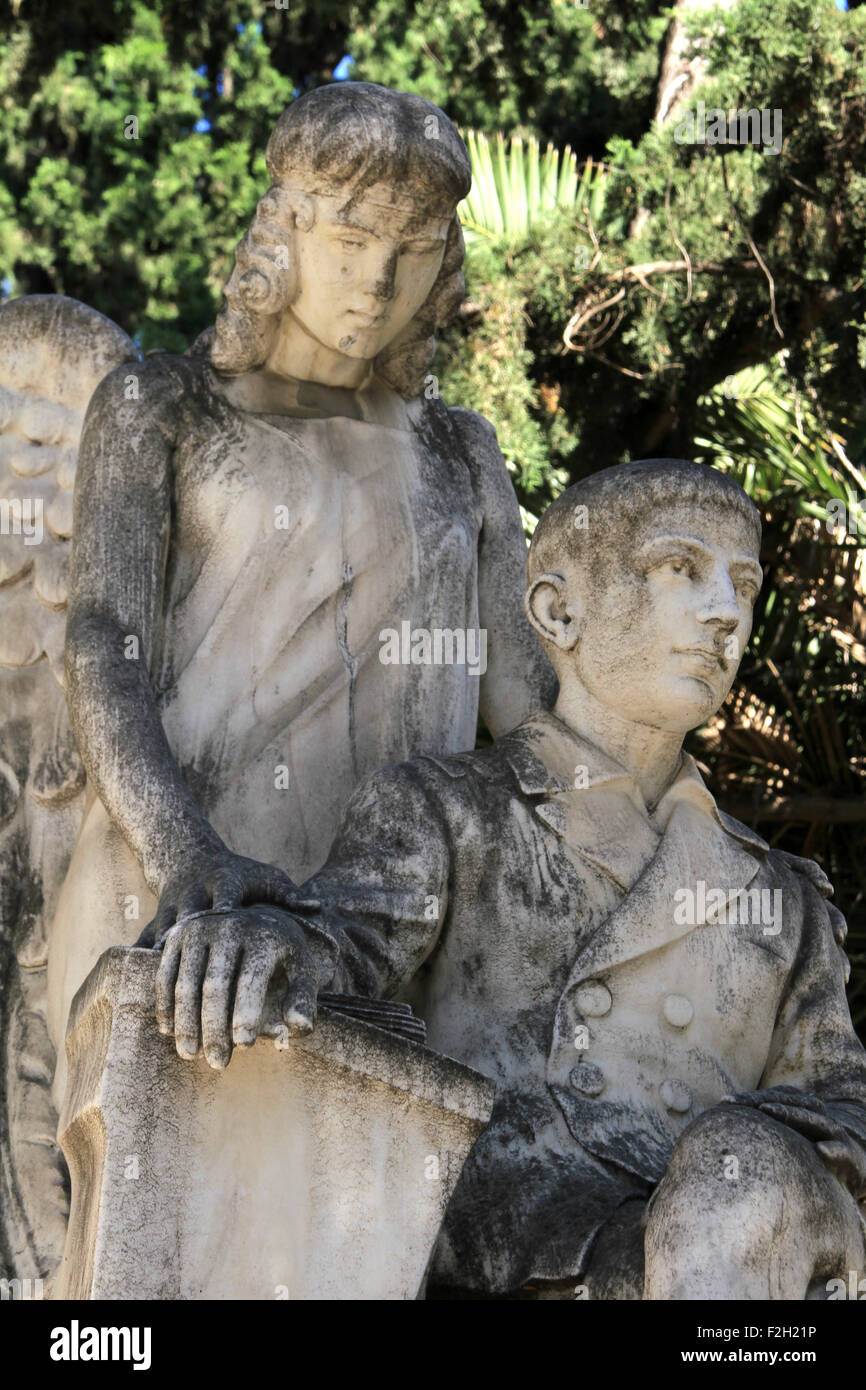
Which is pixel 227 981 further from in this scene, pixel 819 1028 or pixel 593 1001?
pixel 819 1028

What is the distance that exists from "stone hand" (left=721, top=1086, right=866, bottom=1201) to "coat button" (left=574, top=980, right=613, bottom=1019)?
412mm

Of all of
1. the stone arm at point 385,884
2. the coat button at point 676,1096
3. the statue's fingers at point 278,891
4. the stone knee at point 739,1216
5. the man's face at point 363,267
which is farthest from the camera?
the man's face at point 363,267

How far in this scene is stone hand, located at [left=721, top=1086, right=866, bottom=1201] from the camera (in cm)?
417

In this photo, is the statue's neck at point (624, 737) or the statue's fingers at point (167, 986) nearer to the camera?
the statue's fingers at point (167, 986)

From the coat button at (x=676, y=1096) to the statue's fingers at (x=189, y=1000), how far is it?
3.33ft

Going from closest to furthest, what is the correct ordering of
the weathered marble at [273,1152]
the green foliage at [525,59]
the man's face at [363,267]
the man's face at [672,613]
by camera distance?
1. the weathered marble at [273,1152]
2. the man's face at [672,613]
3. the man's face at [363,267]
4. the green foliage at [525,59]

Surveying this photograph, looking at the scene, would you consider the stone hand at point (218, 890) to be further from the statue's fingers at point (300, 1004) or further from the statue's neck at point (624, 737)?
the statue's neck at point (624, 737)

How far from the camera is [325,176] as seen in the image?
4.96m

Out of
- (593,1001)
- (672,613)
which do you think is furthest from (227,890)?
(672,613)

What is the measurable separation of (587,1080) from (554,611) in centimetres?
88

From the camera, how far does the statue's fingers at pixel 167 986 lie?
3980mm

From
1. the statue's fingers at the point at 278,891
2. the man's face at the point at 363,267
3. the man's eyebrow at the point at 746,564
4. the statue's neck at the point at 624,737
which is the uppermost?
the man's face at the point at 363,267

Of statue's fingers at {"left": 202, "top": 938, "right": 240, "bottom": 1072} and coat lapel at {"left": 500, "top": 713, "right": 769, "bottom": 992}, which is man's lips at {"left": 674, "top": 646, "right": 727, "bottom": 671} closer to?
coat lapel at {"left": 500, "top": 713, "right": 769, "bottom": 992}

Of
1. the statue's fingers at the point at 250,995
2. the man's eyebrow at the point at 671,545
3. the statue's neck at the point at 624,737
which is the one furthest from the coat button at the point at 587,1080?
the man's eyebrow at the point at 671,545
